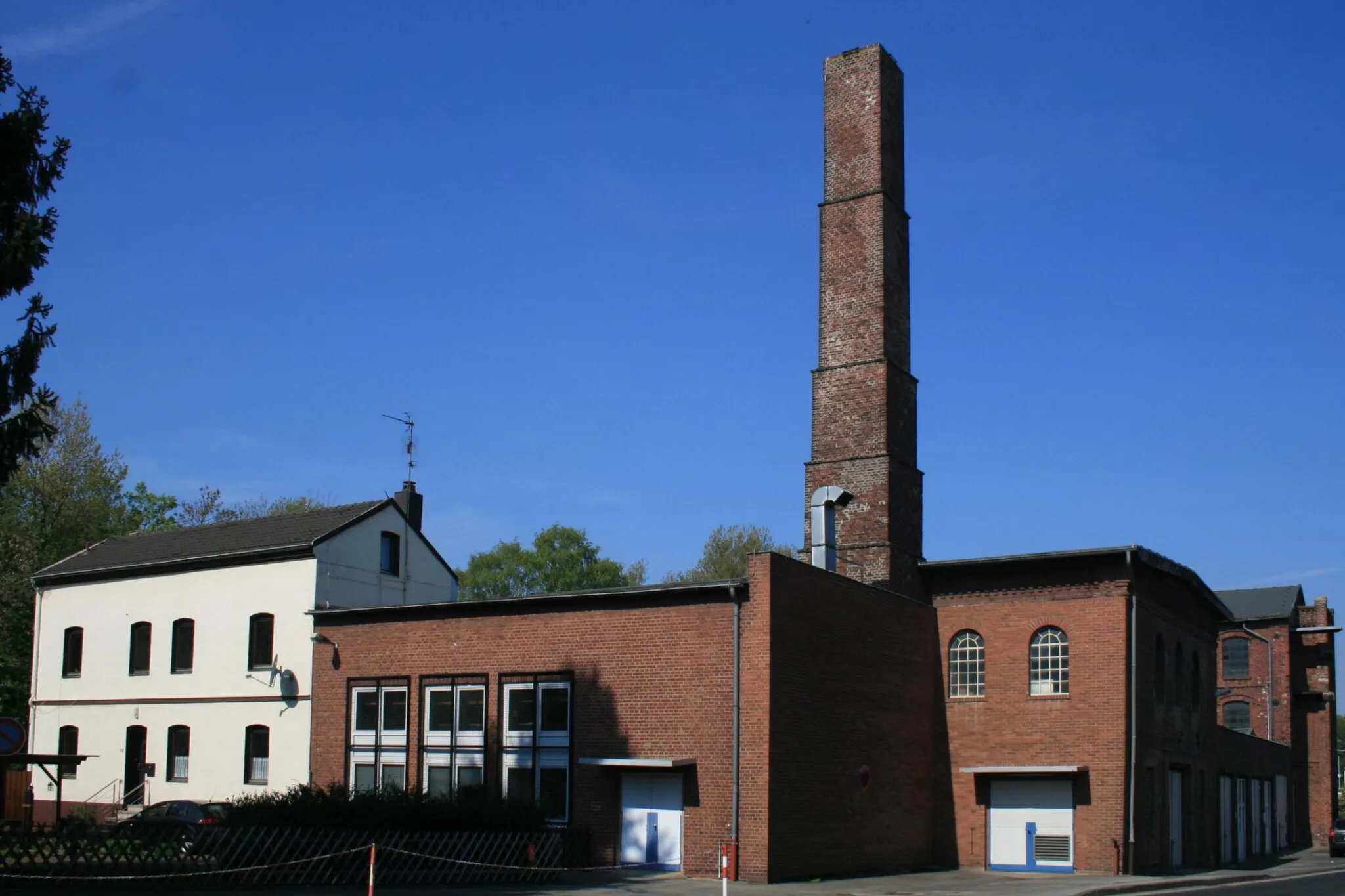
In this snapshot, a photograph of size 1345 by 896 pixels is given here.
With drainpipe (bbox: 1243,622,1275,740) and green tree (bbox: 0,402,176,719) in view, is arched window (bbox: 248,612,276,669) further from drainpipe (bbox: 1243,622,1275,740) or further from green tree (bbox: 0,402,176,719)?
drainpipe (bbox: 1243,622,1275,740)

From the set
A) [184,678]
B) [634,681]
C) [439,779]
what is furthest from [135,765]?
[634,681]

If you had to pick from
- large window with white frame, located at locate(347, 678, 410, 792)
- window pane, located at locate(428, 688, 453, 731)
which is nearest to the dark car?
large window with white frame, located at locate(347, 678, 410, 792)

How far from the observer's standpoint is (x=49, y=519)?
55625 millimetres

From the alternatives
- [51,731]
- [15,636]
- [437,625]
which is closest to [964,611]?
[437,625]

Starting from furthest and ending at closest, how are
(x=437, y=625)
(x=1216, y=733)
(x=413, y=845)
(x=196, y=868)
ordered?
(x=1216, y=733), (x=437, y=625), (x=413, y=845), (x=196, y=868)

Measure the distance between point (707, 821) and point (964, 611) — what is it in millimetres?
9701

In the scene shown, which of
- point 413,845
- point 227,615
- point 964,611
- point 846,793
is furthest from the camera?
point 227,615

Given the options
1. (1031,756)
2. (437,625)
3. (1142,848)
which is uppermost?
(437,625)

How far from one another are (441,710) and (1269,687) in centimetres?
3828

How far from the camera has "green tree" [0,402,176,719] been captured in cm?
4934

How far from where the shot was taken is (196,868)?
21.2 m

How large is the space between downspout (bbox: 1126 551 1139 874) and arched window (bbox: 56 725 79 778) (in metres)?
27.9

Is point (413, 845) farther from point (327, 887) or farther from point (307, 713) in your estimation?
point (307, 713)

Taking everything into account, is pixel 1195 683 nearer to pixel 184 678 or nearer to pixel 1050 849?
pixel 1050 849
